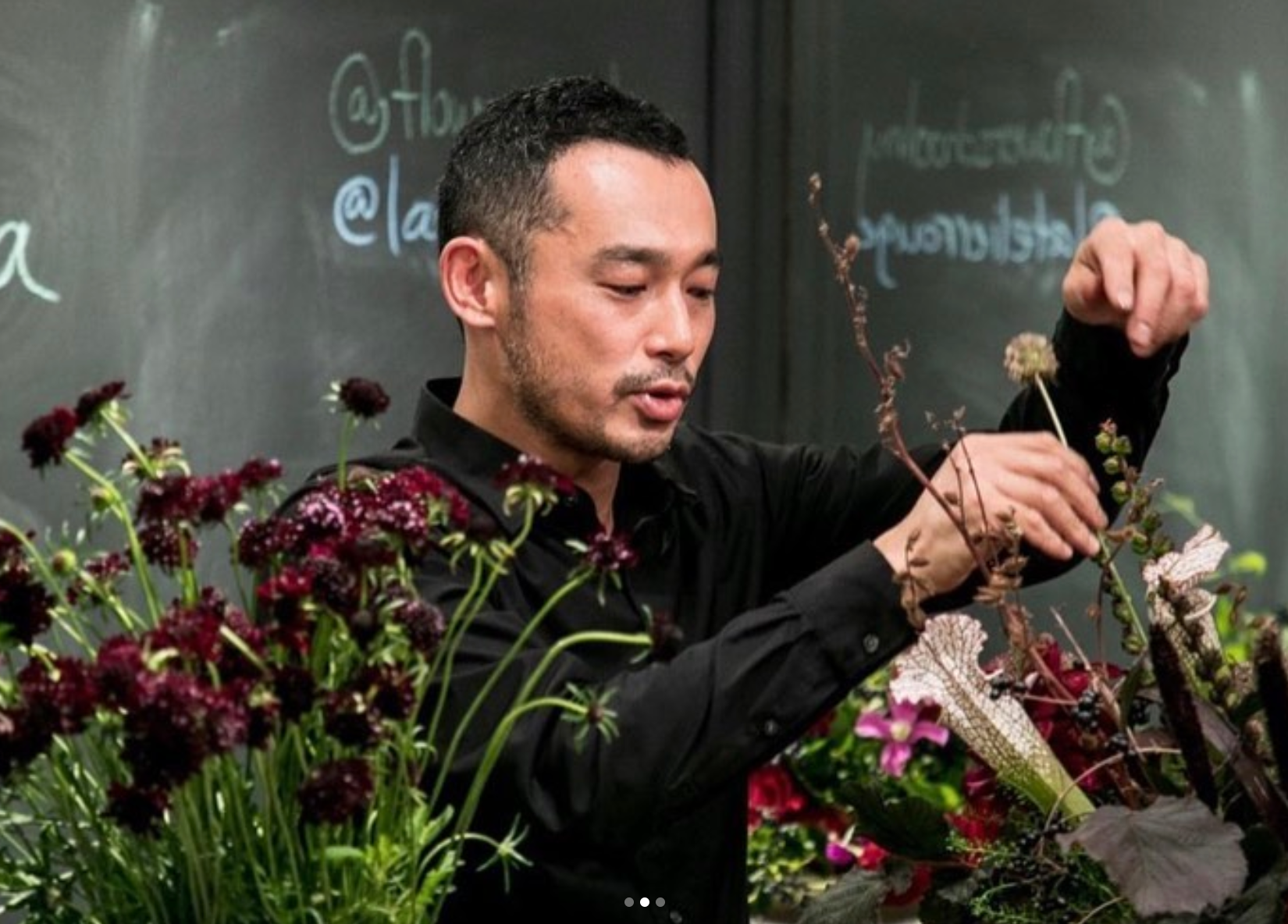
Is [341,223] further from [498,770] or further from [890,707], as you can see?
[498,770]

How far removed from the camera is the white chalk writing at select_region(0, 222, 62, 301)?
282 cm

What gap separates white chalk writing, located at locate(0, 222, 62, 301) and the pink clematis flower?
1028 millimetres

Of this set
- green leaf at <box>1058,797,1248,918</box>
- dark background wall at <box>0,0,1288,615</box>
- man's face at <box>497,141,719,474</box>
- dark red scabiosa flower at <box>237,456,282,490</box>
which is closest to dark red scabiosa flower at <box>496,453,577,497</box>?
dark red scabiosa flower at <box>237,456,282,490</box>

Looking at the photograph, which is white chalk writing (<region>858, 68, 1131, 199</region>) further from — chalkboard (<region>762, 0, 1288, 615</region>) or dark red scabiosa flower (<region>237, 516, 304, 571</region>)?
dark red scabiosa flower (<region>237, 516, 304, 571</region>)

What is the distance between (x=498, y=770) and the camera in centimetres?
157

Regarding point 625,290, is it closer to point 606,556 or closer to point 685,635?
point 685,635

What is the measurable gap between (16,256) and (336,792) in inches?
71.6

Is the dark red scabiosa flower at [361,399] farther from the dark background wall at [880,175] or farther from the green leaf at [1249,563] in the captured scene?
the green leaf at [1249,563]

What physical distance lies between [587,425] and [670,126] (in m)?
0.25

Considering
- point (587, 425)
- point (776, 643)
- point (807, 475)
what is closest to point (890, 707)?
point (807, 475)

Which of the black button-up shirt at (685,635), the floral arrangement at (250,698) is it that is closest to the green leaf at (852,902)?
the black button-up shirt at (685,635)

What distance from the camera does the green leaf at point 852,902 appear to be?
1.43 meters

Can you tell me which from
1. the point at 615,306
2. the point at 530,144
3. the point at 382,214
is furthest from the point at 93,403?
the point at 382,214

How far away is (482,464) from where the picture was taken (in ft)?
6.48
